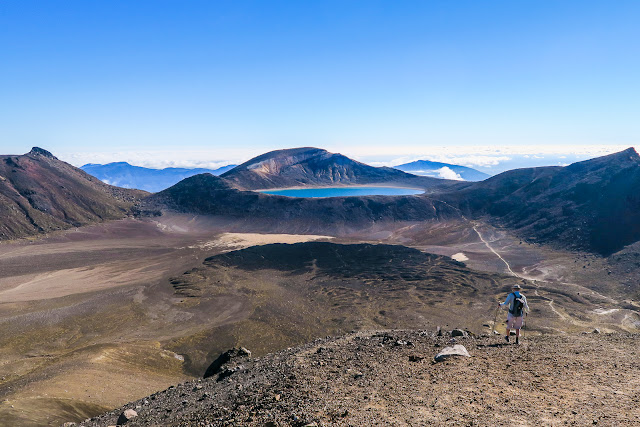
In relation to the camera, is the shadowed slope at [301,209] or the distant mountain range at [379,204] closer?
the distant mountain range at [379,204]

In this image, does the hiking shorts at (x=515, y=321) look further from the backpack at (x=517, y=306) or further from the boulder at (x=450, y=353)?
the boulder at (x=450, y=353)

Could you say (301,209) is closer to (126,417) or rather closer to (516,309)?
(516,309)

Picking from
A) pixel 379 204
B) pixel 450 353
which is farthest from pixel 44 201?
pixel 450 353

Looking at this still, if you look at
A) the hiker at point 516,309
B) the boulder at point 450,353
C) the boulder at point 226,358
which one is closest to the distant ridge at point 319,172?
the boulder at point 226,358

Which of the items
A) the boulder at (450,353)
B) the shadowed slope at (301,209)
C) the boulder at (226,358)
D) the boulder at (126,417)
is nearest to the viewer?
the boulder at (450,353)

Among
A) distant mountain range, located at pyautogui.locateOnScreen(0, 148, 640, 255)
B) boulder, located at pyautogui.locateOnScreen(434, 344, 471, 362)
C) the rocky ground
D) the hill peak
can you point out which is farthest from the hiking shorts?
the hill peak

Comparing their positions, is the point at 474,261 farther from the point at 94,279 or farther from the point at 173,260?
the point at 94,279
